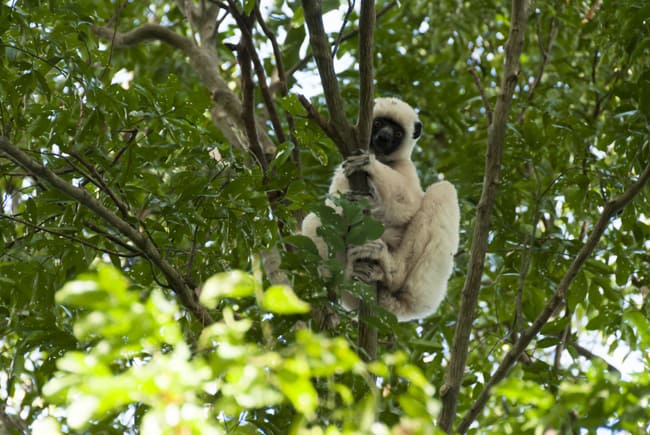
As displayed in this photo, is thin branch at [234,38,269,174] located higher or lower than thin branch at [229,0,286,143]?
lower

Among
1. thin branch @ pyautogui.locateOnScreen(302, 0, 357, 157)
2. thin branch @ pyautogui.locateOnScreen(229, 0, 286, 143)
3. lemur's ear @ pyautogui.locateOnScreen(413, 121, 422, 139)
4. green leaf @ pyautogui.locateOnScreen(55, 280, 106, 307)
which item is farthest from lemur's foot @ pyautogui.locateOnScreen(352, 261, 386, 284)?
green leaf @ pyautogui.locateOnScreen(55, 280, 106, 307)

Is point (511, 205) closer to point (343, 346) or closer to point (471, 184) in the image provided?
point (471, 184)

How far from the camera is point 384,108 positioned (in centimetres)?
684

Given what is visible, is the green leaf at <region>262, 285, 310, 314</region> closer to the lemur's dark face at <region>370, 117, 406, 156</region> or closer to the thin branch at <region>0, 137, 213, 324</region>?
the thin branch at <region>0, 137, 213, 324</region>

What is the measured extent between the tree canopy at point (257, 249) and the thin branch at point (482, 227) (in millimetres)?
13

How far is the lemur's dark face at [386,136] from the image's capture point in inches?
253

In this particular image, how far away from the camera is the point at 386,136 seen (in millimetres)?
6414

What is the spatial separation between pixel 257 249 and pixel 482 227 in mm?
1391

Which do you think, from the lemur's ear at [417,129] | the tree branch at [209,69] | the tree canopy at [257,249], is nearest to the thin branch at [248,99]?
the tree canopy at [257,249]

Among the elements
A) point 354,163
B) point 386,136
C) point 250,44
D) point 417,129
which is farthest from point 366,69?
point 417,129

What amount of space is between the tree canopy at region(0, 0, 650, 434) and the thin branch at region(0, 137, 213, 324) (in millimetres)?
10

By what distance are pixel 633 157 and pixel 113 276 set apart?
4453 millimetres

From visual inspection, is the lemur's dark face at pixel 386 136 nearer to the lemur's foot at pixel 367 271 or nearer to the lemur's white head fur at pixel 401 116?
the lemur's white head fur at pixel 401 116

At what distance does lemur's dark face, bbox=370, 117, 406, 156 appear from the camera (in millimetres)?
6418
